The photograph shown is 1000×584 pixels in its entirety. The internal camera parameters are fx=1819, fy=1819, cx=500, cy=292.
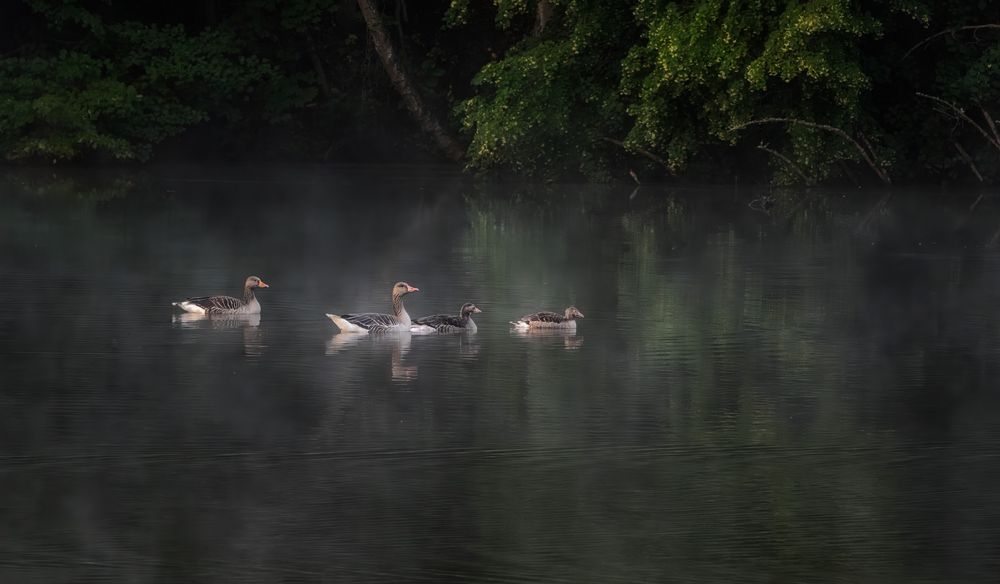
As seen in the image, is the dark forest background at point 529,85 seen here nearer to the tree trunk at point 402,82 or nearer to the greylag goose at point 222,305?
the tree trunk at point 402,82

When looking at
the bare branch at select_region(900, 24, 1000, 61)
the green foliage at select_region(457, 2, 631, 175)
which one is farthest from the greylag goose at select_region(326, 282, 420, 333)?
the bare branch at select_region(900, 24, 1000, 61)

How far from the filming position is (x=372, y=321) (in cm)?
1593

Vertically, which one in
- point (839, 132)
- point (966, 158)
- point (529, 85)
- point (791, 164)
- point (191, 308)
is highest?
point (529, 85)

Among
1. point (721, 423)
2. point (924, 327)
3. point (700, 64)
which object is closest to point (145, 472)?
point (721, 423)

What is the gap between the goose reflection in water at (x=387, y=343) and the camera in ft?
46.6

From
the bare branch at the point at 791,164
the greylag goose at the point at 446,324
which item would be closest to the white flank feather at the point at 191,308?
the greylag goose at the point at 446,324

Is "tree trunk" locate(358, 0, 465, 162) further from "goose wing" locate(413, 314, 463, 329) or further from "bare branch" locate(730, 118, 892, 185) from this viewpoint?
"goose wing" locate(413, 314, 463, 329)

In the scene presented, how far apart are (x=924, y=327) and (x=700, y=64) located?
18962 mm

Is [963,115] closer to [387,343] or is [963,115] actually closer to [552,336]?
[552,336]

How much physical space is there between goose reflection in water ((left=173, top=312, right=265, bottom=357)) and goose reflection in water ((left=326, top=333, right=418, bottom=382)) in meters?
0.68

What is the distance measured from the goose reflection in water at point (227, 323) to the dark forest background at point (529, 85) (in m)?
19.3

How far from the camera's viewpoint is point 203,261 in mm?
22641

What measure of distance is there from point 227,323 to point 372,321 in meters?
1.63

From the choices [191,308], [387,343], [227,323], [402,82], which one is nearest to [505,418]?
[387,343]
